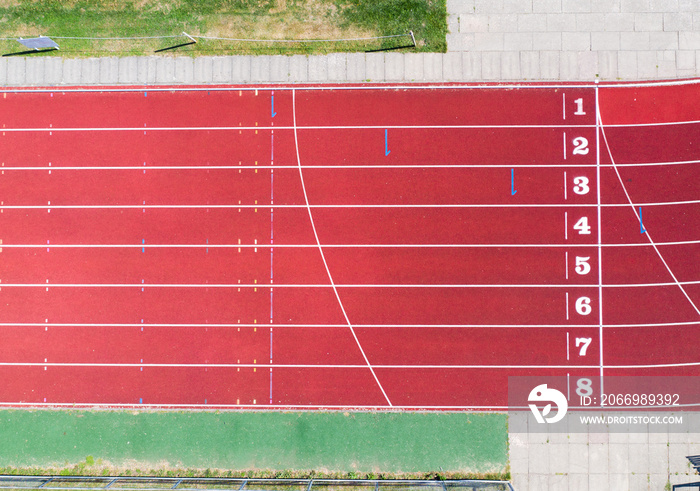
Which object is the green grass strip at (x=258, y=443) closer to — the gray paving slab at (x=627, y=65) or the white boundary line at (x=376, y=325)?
the white boundary line at (x=376, y=325)

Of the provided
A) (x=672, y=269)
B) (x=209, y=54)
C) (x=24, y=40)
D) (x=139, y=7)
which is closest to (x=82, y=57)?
(x=24, y=40)

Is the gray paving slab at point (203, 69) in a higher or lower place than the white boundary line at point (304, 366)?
higher

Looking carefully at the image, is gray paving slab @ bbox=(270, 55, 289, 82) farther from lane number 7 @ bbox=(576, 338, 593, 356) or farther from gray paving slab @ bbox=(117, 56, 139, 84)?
lane number 7 @ bbox=(576, 338, 593, 356)

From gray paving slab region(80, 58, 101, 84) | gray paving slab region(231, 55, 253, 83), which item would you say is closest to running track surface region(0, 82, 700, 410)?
gray paving slab region(231, 55, 253, 83)

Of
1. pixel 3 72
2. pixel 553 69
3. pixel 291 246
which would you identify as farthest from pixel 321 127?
pixel 3 72

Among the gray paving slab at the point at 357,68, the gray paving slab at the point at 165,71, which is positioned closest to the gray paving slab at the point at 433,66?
the gray paving slab at the point at 357,68

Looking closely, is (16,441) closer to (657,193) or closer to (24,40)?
(24,40)
